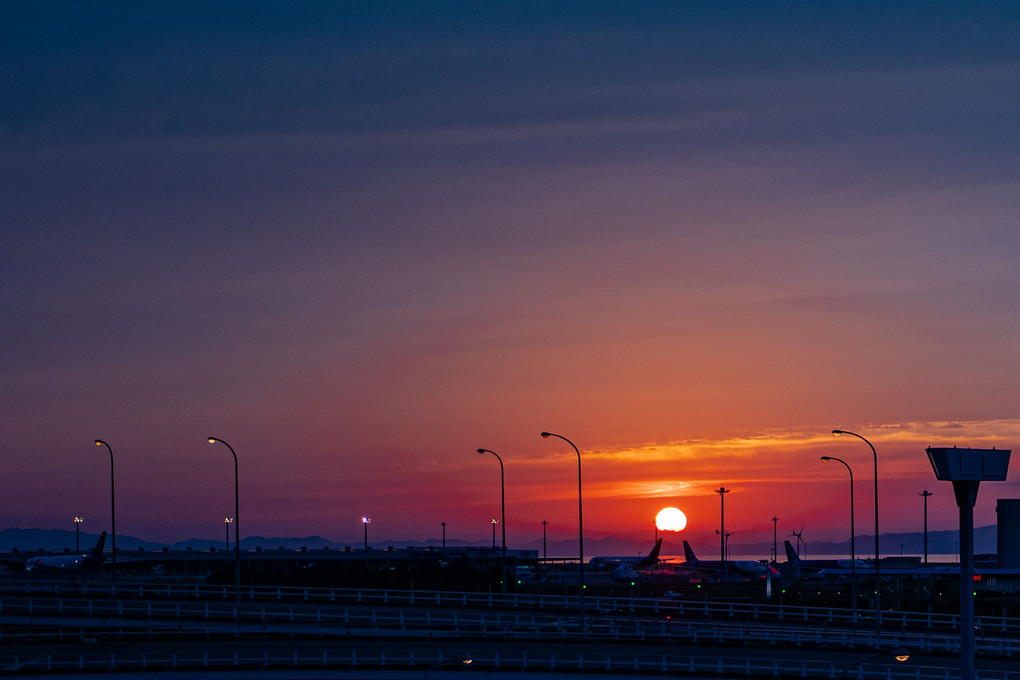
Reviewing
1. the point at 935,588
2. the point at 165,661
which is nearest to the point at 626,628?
the point at 165,661

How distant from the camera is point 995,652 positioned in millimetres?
58906

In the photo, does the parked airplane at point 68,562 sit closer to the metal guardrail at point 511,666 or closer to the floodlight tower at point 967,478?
the metal guardrail at point 511,666

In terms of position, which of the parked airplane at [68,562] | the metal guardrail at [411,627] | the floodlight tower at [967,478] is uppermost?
the floodlight tower at [967,478]

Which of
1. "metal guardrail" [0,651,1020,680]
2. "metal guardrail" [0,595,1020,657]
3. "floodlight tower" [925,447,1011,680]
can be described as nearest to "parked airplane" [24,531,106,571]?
"metal guardrail" [0,595,1020,657]

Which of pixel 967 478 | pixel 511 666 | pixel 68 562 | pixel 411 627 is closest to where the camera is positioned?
pixel 967 478

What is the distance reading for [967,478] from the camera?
37875 mm

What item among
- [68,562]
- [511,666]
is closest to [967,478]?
[511,666]

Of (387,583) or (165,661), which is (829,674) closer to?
(165,661)

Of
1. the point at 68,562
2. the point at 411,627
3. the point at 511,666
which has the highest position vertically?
the point at 511,666

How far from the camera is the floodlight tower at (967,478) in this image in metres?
37.2

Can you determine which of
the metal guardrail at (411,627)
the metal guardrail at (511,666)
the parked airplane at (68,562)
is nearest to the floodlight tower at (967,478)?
the metal guardrail at (511,666)

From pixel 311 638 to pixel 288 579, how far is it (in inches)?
2352

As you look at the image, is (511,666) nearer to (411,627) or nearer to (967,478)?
(411,627)

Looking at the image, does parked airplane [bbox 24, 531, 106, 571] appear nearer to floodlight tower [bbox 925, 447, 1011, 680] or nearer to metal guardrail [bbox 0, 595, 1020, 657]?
metal guardrail [bbox 0, 595, 1020, 657]
